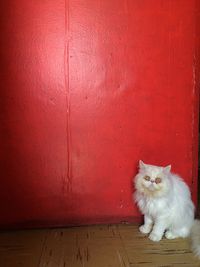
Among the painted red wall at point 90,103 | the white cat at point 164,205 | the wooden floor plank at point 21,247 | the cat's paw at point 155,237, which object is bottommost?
the wooden floor plank at point 21,247

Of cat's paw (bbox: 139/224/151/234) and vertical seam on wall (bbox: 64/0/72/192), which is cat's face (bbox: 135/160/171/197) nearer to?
cat's paw (bbox: 139/224/151/234)

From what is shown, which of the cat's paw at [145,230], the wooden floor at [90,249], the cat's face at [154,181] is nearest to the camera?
the wooden floor at [90,249]

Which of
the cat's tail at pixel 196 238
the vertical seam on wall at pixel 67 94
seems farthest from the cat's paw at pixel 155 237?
the vertical seam on wall at pixel 67 94

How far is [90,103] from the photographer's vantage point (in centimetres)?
202

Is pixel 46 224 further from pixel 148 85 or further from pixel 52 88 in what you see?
A: pixel 148 85

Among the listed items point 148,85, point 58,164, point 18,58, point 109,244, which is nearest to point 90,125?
point 58,164

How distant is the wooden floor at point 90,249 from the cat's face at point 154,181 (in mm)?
326

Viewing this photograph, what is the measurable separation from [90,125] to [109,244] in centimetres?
74

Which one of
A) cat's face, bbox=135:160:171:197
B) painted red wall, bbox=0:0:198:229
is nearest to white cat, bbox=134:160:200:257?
cat's face, bbox=135:160:171:197

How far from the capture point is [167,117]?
6.80ft

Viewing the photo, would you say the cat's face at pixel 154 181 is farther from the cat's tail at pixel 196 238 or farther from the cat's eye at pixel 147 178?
the cat's tail at pixel 196 238

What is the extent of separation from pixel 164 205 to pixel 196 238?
0.26m

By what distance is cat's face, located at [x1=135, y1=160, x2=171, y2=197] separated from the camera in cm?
179

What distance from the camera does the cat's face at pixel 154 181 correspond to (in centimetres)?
179
